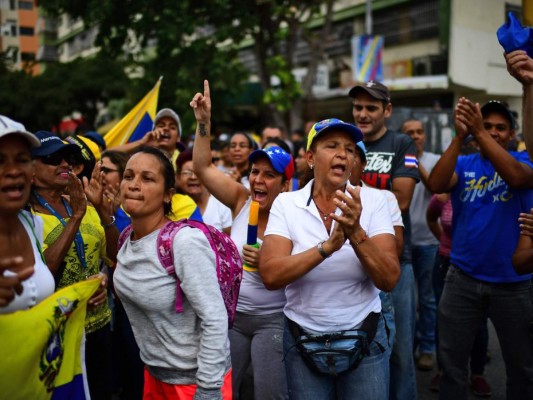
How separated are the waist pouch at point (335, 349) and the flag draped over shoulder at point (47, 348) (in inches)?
41.5

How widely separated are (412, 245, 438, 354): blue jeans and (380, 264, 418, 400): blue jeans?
1.74 meters

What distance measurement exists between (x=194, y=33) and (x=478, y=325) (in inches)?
472

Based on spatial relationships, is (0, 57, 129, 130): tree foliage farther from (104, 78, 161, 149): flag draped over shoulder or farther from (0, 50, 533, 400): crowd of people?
(0, 50, 533, 400): crowd of people

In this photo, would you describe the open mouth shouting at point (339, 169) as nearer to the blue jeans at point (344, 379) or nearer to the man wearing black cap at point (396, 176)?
the blue jeans at point (344, 379)

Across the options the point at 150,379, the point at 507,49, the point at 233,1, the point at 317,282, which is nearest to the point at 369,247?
the point at 317,282

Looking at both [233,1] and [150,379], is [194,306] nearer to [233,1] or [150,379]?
[150,379]

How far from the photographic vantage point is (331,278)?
117 inches

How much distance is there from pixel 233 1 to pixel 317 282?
13.0 metres

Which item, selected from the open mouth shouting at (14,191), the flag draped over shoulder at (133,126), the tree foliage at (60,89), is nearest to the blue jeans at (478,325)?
the open mouth shouting at (14,191)

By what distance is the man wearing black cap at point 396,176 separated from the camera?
4133mm

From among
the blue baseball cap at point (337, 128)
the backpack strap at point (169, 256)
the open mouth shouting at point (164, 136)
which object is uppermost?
the blue baseball cap at point (337, 128)

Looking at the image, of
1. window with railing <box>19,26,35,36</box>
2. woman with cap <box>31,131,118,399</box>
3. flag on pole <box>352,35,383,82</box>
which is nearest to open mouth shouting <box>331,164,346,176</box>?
woman with cap <box>31,131,118,399</box>

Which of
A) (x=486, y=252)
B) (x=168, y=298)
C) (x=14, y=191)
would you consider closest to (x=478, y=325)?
(x=486, y=252)

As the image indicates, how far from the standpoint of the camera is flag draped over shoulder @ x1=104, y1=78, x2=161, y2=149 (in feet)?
22.3
